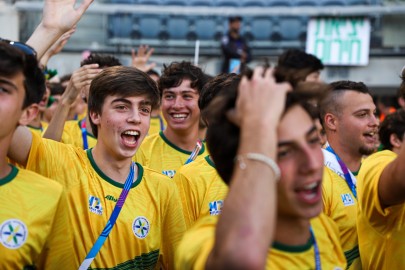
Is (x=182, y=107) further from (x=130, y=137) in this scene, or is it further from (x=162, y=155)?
(x=130, y=137)

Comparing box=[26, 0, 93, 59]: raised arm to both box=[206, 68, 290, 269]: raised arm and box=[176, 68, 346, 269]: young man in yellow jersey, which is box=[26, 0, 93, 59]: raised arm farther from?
box=[206, 68, 290, 269]: raised arm

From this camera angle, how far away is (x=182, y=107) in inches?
243

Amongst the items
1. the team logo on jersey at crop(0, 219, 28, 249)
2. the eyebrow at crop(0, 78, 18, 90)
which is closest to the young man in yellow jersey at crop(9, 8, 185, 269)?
the team logo on jersey at crop(0, 219, 28, 249)

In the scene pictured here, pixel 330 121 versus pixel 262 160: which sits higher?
pixel 330 121

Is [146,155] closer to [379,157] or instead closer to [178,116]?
[178,116]

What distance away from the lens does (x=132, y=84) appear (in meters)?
4.54

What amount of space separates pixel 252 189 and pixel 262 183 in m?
0.04

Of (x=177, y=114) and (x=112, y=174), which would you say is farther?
(x=177, y=114)

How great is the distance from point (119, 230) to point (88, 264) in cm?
32

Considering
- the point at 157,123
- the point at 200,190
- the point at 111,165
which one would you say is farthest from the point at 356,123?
the point at 157,123

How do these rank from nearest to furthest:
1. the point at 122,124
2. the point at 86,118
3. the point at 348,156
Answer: the point at 122,124
the point at 348,156
the point at 86,118

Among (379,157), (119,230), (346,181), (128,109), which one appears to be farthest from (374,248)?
(128,109)

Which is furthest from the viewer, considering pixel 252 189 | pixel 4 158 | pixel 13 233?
pixel 4 158

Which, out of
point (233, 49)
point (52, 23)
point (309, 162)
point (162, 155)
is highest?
point (233, 49)
